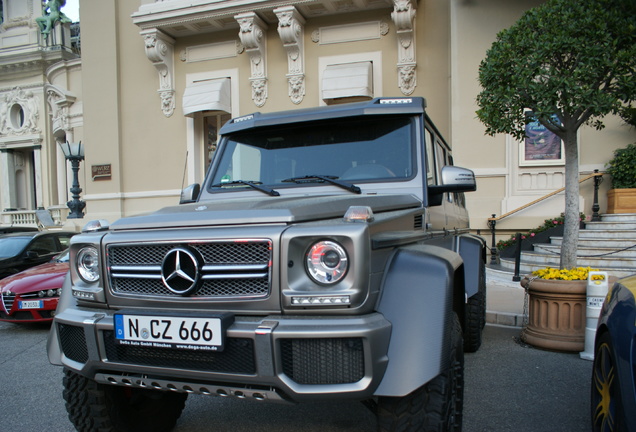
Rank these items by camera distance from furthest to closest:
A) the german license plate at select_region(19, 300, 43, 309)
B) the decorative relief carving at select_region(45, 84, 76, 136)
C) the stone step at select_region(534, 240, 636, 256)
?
the decorative relief carving at select_region(45, 84, 76, 136) → the stone step at select_region(534, 240, 636, 256) → the german license plate at select_region(19, 300, 43, 309)

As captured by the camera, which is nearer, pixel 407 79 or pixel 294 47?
pixel 407 79

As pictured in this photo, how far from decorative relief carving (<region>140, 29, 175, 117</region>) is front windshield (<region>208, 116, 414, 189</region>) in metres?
11.1

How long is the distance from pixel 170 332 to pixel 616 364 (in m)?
1.99

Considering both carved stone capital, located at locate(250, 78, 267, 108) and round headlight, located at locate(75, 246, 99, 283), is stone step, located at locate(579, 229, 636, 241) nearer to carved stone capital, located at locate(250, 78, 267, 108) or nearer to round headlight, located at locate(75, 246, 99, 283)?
carved stone capital, located at locate(250, 78, 267, 108)

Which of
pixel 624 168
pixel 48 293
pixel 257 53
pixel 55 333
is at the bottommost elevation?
pixel 48 293

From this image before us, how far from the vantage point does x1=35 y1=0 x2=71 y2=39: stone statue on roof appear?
71.6 ft

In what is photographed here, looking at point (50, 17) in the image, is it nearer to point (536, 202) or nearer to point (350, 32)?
point (350, 32)

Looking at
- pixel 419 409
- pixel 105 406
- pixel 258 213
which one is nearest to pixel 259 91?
pixel 105 406

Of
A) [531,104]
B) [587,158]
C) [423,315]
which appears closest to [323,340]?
[423,315]

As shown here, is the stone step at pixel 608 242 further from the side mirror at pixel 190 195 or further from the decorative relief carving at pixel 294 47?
the side mirror at pixel 190 195

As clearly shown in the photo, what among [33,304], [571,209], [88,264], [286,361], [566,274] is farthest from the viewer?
[33,304]

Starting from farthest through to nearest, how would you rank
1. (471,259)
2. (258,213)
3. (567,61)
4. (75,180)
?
1. (75,180)
2. (567,61)
3. (471,259)
4. (258,213)

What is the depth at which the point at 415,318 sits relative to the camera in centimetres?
206

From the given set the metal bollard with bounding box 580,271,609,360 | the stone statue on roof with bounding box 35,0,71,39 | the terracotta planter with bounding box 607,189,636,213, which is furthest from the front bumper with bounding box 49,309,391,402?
the stone statue on roof with bounding box 35,0,71,39
